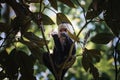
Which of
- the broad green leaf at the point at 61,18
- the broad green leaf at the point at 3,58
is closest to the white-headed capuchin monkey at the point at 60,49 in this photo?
the broad green leaf at the point at 61,18

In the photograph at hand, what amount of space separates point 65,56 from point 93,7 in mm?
216

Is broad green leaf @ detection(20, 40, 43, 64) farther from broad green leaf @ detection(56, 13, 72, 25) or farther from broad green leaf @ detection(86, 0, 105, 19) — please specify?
broad green leaf @ detection(86, 0, 105, 19)

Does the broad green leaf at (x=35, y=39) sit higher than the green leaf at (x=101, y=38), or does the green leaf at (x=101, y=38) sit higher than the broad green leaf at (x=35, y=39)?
the broad green leaf at (x=35, y=39)

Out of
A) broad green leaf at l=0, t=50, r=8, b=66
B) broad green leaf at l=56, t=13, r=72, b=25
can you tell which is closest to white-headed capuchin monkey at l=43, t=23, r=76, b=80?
broad green leaf at l=56, t=13, r=72, b=25

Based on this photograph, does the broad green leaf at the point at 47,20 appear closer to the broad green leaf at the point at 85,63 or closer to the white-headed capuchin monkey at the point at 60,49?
the white-headed capuchin monkey at the point at 60,49

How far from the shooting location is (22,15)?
127cm

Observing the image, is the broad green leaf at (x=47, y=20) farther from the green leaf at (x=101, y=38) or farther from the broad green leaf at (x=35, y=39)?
the green leaf at (x=101, y=38)

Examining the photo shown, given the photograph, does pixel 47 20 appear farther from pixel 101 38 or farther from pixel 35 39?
pixel 101 38

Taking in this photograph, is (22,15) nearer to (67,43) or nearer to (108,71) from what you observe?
(67,43)

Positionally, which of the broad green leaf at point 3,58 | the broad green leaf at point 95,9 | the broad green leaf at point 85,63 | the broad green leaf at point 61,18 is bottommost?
the broad green leaf at point 85,63

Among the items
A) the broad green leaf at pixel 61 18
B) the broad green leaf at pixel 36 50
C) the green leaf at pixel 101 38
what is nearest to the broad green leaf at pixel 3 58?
the broad green leaf at pixel 36 50

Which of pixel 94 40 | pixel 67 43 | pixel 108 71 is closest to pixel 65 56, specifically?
pixel 67 43

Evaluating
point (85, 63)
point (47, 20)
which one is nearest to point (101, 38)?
point (85, 63)

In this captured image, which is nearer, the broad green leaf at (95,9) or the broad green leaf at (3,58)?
the broad green leaf at (95,9)
